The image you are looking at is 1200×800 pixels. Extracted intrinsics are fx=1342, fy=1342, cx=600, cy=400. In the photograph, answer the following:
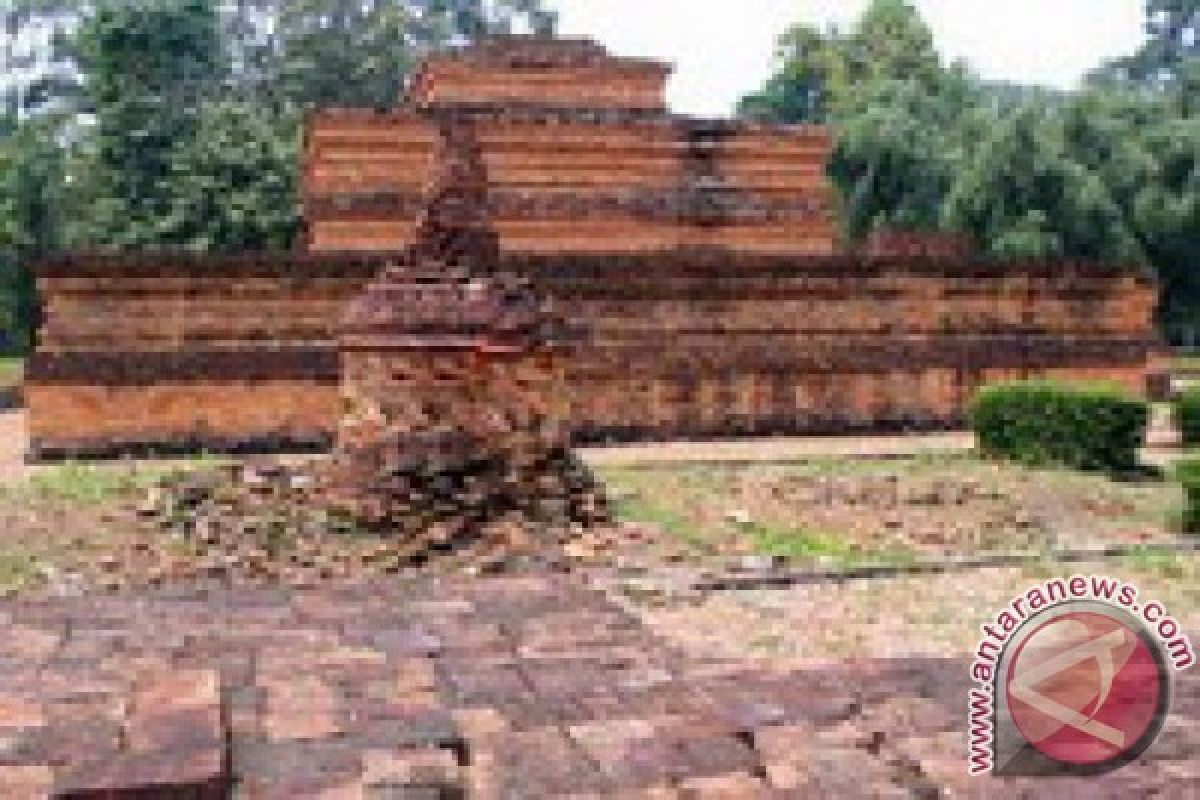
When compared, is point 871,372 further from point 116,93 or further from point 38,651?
point 116,93

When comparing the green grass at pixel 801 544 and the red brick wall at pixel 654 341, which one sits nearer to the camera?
the green grass at pixel 801 544

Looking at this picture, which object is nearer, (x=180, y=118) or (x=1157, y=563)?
(x=1157, y=563)

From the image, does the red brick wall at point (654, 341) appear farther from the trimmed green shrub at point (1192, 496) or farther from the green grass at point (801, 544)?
the trimmed green shrub at point (1192, 496)

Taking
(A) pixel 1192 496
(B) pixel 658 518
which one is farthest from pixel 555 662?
(A) pixel 1192 496

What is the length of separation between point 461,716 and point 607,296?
34.7ft

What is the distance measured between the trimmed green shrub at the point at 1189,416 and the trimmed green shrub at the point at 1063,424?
225cm

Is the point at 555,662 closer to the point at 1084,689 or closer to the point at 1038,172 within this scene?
the point at 1084,689

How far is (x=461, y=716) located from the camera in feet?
13.8

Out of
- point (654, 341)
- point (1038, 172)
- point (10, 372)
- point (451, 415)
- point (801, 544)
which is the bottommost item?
point (10, 372)

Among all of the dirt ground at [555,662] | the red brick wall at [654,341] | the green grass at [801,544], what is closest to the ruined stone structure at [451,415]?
the dirt ground at [555,662]

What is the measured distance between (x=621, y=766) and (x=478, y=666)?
3.98 feet

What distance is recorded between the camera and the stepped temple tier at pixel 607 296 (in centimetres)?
1337

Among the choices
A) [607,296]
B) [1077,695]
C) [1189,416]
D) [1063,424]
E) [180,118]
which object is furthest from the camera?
[180,118]

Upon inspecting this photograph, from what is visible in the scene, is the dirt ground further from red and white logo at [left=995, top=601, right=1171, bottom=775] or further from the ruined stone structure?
the ruined stone structure
